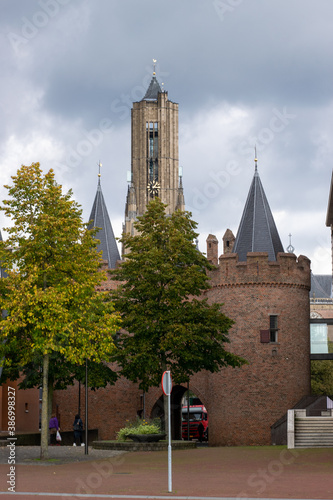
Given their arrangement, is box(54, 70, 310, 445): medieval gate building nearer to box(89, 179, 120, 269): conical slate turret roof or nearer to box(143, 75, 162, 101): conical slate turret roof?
box(89, 179, 120, 269): conical slate turret roof

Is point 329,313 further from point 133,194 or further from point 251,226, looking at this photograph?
point 251,226

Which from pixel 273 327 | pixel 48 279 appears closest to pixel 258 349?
pixel 273 327

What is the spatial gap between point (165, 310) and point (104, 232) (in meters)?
13.3

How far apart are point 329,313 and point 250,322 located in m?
67.4

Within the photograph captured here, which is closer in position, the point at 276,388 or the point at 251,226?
the point at 276,388

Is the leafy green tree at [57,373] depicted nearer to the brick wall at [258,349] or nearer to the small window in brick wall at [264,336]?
the brick wall at [258,349]

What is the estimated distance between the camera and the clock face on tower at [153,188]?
128m

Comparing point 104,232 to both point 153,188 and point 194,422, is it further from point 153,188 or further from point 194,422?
point 153,188

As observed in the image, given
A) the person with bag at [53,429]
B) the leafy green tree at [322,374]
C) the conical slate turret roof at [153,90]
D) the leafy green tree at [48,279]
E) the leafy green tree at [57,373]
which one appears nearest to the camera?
the leafy green tree at [48,279]

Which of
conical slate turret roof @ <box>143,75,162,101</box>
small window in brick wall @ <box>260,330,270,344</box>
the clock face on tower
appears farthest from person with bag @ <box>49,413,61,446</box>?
conical slate turret roof @ <box>143,75,162,101</box>

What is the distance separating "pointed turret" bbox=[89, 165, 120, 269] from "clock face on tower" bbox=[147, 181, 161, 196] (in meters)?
81.6

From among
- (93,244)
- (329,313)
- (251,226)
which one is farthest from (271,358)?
(329,313)

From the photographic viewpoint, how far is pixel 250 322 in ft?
124

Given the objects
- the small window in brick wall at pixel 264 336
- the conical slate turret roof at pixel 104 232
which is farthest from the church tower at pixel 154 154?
the small window in brick wall at pixel 264 336
